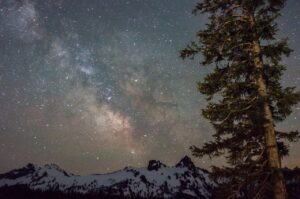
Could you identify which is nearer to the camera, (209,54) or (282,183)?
(282,183)

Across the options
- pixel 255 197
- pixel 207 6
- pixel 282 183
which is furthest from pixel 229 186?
pixel 207 6

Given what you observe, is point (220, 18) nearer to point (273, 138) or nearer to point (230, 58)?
point (230, 58)

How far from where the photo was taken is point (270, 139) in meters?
14.1

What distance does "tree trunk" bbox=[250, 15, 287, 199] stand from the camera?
13.3 m

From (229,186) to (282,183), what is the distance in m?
1.93

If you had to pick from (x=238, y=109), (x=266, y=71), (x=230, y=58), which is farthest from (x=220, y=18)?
(x=238, y=109)

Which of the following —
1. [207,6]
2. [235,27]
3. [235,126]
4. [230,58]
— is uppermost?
[207,6]

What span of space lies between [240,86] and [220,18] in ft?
11.9

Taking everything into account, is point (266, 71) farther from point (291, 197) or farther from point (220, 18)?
point (291, 197)

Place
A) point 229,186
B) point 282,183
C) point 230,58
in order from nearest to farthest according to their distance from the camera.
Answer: point 282,183
point 229,186
point 230,58

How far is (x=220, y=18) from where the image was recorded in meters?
16.9

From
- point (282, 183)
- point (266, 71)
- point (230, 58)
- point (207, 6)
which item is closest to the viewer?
point (282, 183)

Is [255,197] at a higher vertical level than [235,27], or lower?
lower

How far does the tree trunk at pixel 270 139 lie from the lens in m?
13.3
